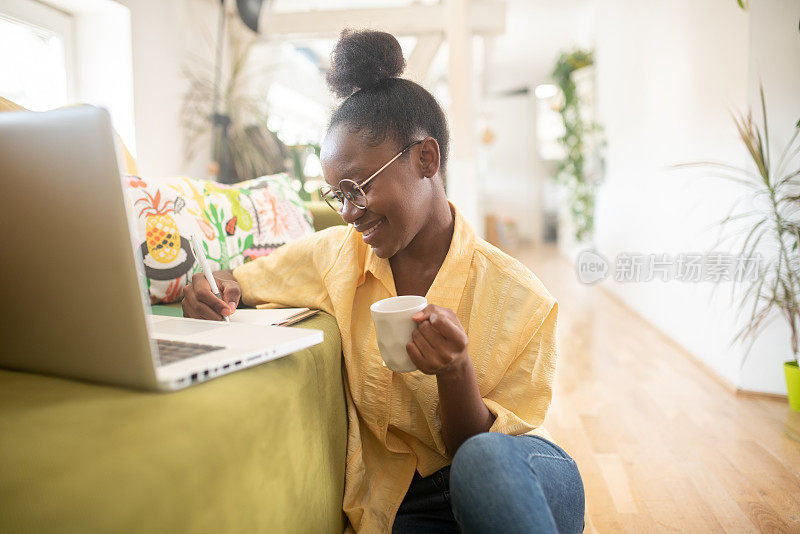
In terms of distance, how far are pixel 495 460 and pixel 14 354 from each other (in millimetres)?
631

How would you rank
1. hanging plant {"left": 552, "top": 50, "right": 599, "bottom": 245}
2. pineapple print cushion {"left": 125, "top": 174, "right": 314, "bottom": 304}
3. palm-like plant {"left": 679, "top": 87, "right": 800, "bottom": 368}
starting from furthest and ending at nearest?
hanging plant {"left": 552, "top": 50, "right": 599, "bottom": 245}
palm-like plant {"left": 679, "top": 87, "right": 800, "bottom": 368}
pineapple print cushion {"left": 125, "top": 174, "right": 314, "bottom": 304}

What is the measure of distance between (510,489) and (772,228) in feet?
6.43

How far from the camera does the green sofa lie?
1.47 feet

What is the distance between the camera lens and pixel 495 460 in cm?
71

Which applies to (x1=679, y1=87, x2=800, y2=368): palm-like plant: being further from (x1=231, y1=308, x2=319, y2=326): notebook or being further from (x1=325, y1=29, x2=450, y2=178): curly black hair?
(x1=231, y1=308, x2=319, y2=326): notebook

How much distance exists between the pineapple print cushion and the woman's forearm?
29.1 inches

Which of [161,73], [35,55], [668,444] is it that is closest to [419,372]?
[668,444]

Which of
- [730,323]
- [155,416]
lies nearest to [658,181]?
[730,323]

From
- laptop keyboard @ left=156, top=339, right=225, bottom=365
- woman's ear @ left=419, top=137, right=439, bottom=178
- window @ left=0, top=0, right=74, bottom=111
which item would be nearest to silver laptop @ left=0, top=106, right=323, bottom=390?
laptop keyboard @ left=156, top=339, right=225, bottom=365

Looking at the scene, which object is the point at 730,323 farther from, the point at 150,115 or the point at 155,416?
the point at 150,115

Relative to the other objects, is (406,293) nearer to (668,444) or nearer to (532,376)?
(532,376)

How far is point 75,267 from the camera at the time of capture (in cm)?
53

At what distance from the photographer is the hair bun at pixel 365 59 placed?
99 cm

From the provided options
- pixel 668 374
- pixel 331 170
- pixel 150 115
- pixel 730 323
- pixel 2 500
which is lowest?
pixel 668 374
